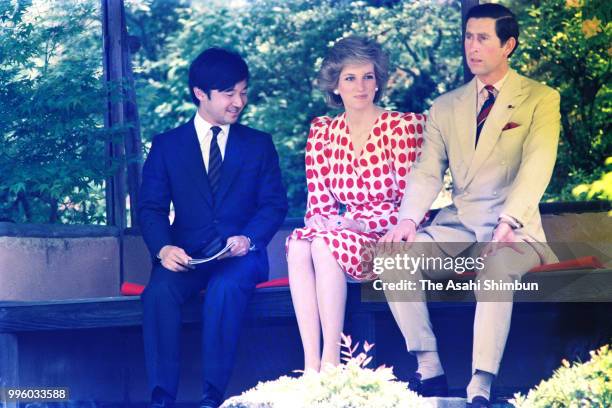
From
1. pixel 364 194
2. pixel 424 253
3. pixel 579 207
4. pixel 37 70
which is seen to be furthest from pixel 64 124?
pixel 579 207

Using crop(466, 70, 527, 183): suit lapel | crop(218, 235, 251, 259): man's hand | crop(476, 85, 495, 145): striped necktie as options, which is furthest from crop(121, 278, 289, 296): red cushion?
crop(476, 85, 495, 145): striped necktie

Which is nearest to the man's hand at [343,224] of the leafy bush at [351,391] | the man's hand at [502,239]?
the man's hand at [502,239]

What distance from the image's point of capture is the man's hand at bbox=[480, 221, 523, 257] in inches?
197

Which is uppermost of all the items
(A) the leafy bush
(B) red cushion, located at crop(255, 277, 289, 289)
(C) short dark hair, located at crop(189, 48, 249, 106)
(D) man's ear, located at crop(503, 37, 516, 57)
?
(D) man's ear, located at crop(503, 37, 516, 57)

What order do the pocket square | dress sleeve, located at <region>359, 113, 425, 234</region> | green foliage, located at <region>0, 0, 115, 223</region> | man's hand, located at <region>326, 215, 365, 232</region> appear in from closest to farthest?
the pocket square → man's hand, located at <region>326, 215, 365, 232</region> → dress sleeve, located at <region>359, 113, 425, 234</region> → green foliage, located at <region>0, 0, 115, 223</region>

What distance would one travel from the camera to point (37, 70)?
687 cm

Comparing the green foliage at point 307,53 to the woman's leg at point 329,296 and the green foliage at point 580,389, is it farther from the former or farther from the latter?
the green foliage at point 580,389

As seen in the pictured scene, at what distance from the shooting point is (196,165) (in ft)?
18.9

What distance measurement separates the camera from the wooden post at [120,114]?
702 centimetres

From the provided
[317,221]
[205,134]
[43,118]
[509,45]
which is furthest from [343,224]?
[43,118]

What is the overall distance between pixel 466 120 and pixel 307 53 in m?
7.97

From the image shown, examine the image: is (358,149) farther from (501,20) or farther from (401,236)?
(501,20)

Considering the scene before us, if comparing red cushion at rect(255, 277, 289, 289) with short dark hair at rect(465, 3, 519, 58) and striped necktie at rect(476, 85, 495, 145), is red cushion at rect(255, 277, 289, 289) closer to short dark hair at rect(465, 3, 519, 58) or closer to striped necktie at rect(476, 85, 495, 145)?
striped necktie at rect(476, 85, 495, 145)

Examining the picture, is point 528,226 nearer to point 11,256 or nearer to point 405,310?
point 405,310
